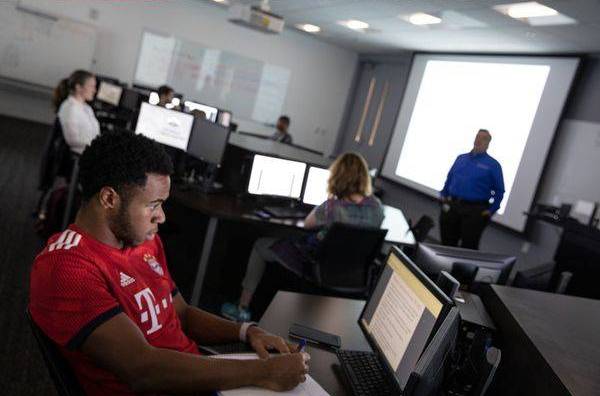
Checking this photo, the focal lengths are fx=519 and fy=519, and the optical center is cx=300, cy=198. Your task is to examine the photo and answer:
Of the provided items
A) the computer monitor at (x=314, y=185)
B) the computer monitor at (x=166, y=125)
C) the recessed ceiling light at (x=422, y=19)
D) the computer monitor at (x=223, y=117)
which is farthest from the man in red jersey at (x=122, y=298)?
the computer monitor at (x=223, y=117)

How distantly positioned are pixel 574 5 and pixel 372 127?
5.61 meters

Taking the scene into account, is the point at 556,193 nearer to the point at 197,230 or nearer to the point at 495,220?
the point at 495,220

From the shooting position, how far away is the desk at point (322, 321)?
4.69 ft

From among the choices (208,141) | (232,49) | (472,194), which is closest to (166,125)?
(208,141)

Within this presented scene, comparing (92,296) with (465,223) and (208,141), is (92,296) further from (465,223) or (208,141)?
(465,223)

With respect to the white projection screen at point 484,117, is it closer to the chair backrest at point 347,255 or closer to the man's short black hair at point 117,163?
the chair backrest at point 347,255

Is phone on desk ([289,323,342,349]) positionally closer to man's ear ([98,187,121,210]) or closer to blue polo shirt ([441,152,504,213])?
man's ear ([98,187,121,210])

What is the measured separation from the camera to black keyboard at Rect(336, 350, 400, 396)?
134 cm

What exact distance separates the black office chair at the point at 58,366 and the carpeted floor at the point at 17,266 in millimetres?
1274

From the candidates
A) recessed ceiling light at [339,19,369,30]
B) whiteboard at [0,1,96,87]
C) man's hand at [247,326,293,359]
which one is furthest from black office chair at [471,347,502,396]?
whiteboard at [0,1,96,87]

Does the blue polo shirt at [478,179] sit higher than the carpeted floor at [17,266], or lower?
higher

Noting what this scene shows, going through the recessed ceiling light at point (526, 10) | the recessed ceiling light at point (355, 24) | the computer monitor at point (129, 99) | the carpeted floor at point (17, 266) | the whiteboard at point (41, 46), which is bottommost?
the carpeted floor at point (17, 266)

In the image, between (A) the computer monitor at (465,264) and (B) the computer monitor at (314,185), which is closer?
(A) the computer monitor at (465,264)

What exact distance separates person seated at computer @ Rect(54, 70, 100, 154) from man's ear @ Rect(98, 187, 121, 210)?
2957 millimetres
